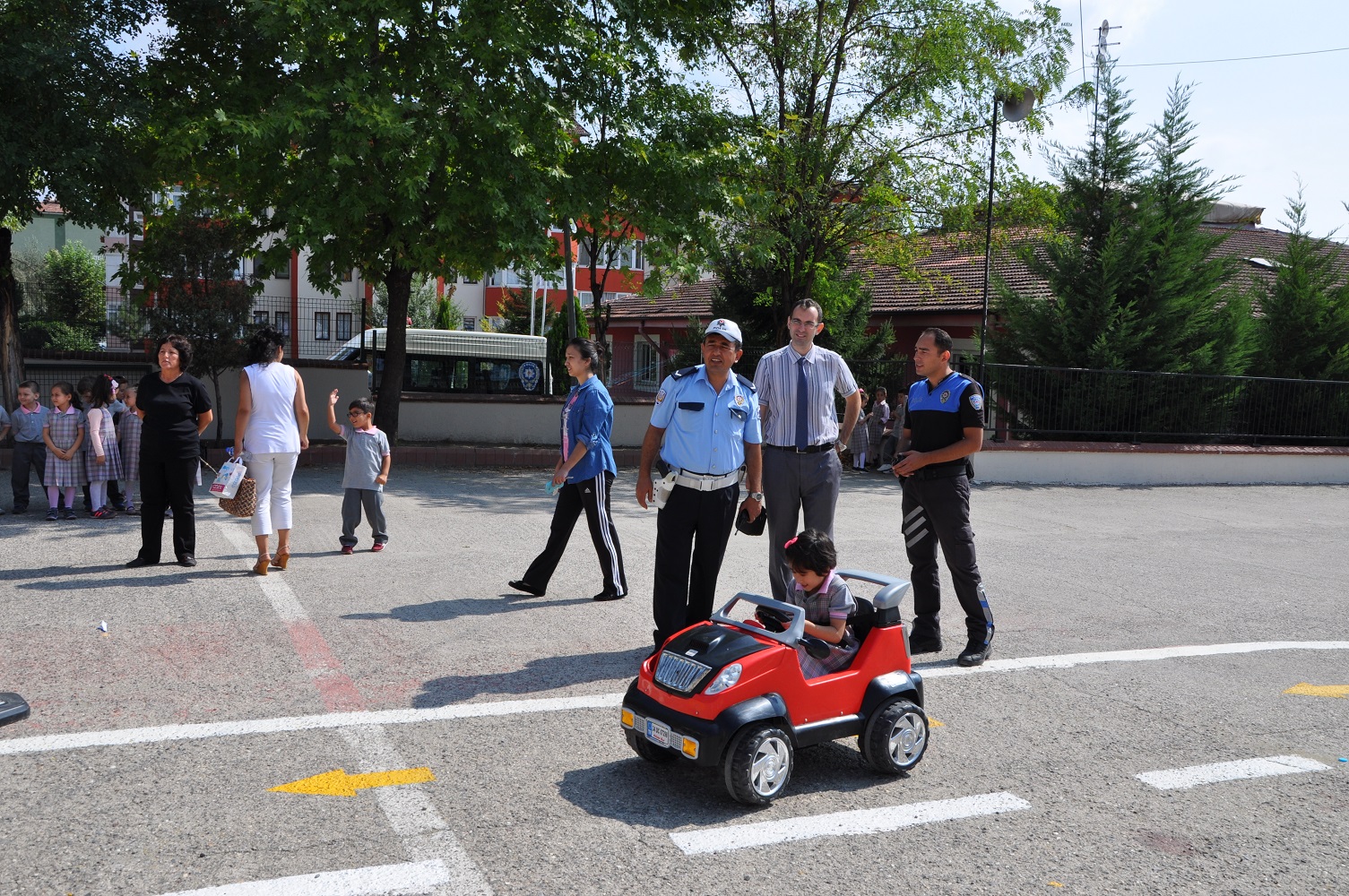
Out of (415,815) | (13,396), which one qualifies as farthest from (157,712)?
(13,396)

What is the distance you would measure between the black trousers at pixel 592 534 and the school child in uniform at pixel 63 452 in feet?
18.5

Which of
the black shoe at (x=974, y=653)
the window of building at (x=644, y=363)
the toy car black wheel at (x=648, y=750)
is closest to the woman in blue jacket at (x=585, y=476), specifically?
the black shoe at (x=974, y=653)

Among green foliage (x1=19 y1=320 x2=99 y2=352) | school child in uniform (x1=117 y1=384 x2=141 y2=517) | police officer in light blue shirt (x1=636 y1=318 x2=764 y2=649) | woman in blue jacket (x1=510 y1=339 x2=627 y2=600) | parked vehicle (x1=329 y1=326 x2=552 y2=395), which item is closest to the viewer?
police officer in light blue shirt (x1=636 y1=318 x2=764 y2=649)

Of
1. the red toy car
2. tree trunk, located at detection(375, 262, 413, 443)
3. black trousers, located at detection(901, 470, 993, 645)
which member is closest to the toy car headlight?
the red toy car

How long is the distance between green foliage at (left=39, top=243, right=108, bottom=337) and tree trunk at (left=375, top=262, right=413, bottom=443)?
2202 cm

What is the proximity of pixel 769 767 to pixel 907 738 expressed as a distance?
2.29ft

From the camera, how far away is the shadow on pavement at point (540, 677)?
5.29 meters

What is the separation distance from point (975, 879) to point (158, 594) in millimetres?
5753

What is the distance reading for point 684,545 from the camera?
18.9 feet

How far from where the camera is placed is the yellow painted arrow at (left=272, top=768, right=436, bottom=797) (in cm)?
402

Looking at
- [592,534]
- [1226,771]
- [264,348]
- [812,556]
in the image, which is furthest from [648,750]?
[264,348]

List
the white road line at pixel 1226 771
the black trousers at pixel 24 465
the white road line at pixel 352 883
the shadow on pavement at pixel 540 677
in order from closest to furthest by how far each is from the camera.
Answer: the white road line at pixel 352 883 < the white road line at pixel 1226 771 < the shadow on pavement at pixel 540 677 < the black trousers at pixel 24 465

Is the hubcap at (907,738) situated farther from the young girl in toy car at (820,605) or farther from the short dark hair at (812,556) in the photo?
the short dark hair at (812,556)

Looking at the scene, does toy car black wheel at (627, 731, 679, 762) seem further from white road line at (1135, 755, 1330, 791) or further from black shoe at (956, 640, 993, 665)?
black shoe at (956, 640, 993, 665)
